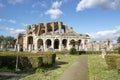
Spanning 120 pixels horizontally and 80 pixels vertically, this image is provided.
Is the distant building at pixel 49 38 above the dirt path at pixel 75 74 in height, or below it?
above

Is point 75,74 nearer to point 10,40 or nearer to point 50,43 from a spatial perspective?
point 50,43

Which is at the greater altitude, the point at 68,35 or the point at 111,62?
the point at 68,35


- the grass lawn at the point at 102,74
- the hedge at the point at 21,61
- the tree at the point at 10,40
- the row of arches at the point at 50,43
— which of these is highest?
the tree at the point at 10,40

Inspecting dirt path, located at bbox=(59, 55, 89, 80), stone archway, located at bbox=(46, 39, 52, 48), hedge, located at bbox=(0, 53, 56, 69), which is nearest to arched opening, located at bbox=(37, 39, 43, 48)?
stone archway, located at bbox=(46, 39, 52, 48)

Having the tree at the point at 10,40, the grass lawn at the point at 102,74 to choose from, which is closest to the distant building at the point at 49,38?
the tree at the point at 10,40

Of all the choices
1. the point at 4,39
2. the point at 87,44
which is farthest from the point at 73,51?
the point at 4,39

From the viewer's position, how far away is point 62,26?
95625 mm

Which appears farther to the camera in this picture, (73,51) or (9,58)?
(73,51)

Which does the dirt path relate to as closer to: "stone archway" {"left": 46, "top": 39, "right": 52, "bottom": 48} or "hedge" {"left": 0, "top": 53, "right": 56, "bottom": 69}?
"hedge" {"left": 0, "top": 53, "right": 56, "bottom": 69}

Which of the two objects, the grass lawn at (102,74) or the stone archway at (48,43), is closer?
the grass lawn at (102,74)

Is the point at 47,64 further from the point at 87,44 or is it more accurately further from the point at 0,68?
the point at 87,44

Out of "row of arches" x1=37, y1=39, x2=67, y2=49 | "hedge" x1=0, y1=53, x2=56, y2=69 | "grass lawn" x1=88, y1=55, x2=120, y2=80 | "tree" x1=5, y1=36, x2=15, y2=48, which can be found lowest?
"grass lawn" x1=88, y1=55, x2=120, y2=80

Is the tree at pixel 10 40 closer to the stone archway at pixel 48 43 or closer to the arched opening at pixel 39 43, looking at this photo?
the arched opening at pixel 39 43

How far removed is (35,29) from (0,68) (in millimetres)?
77523
